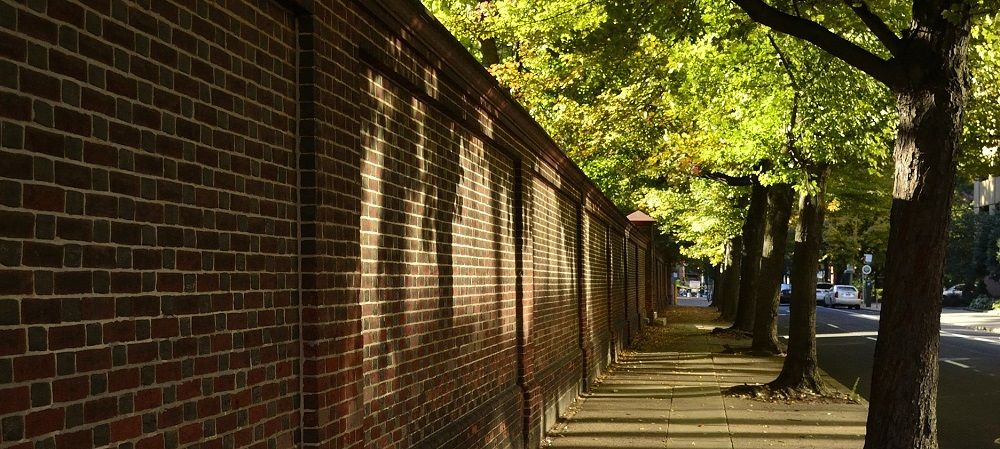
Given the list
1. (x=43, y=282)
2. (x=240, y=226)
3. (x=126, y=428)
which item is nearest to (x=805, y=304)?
(x=240, y=226)

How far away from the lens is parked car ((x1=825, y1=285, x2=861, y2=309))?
64000 millimetres

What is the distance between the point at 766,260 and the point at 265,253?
21379 mm

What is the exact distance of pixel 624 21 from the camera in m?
13.4

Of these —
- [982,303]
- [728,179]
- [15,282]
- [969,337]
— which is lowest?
[969,337]

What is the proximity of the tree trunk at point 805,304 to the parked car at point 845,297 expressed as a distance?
165 ft

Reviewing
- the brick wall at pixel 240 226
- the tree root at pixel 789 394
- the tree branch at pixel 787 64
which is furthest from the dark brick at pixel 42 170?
the tree root at pixel 789 394

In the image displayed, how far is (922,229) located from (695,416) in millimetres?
4976

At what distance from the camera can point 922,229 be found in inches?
345

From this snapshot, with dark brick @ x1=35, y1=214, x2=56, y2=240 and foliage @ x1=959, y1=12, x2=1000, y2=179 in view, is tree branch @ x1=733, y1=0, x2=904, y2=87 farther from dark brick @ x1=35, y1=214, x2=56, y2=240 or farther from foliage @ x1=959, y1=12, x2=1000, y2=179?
foliage @ x1=959, y1=12, x2=1000, y2=179

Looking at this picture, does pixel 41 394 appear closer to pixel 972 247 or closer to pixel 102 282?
pixel 102 282

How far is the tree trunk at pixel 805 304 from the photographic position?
15328 millimetres

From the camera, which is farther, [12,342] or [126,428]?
[126,428]

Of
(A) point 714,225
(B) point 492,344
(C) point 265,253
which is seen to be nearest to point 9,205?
(C) point 265,253

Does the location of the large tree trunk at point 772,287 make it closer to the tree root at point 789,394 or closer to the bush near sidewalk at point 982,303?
the tree root at point 789,394
